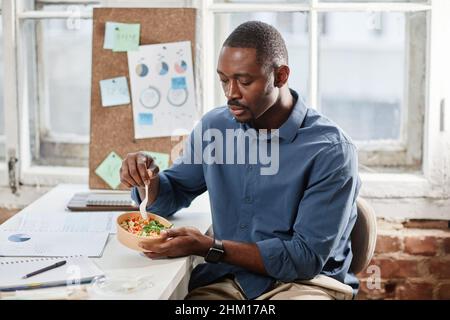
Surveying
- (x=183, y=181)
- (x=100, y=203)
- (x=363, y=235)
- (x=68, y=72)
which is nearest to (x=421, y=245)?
(x=363, y=235)

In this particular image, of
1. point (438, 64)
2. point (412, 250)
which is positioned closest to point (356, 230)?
point (412, 250)

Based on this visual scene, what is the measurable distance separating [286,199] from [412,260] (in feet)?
2.82

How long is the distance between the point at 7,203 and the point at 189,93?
86 centimetres

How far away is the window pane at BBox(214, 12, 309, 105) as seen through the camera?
2.50m

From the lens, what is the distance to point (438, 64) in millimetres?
2365

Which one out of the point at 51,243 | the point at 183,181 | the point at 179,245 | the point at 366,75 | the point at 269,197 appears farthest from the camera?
the point at 366,75

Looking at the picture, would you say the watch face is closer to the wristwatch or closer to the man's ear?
the wristwatch

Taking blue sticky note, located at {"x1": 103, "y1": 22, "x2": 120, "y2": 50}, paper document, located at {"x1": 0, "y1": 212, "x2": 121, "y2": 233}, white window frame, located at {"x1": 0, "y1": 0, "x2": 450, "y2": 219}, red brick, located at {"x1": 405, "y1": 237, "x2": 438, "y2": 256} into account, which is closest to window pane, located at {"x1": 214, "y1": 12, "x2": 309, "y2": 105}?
white window frame, located at {"x1": 0, "y1": 0, "x2": 450, "y2": 219}

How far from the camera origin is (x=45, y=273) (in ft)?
5.09

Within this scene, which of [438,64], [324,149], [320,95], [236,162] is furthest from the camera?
[320,95]

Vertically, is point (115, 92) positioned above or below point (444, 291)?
above

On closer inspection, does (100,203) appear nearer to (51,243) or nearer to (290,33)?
(51,243)

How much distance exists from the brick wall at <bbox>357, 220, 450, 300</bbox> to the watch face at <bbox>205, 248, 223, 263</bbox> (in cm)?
94
